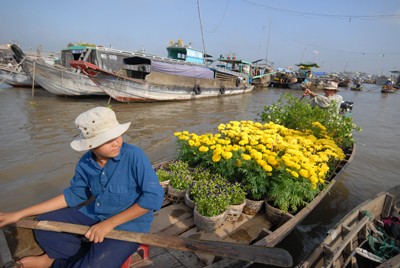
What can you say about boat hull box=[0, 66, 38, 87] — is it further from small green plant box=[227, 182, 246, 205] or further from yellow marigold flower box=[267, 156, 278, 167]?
yellow marigold flower box=[267, 156, 278, 167]

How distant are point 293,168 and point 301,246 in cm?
169

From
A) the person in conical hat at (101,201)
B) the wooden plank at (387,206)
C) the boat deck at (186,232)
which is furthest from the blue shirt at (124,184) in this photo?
the wooden plank at (387,206)

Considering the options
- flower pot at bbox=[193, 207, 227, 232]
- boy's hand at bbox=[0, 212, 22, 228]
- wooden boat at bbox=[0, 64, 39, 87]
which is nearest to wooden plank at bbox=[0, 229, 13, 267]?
boy's hand at bbox=[0, 212, 22, 228]

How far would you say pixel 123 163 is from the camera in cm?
194

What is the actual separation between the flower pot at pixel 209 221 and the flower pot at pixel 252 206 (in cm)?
47

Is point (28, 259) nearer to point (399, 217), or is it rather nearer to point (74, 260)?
point (74, 260)

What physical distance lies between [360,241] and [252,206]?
146cm

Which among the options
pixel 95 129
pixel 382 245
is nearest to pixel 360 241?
pixel 382 245

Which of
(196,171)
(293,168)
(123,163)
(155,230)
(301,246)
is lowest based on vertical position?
(301,246)

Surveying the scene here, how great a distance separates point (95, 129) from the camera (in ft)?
5.72

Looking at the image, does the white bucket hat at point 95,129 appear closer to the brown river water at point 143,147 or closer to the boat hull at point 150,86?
the brown river water at point 143,147

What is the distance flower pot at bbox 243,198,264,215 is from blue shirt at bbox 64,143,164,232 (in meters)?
1.55

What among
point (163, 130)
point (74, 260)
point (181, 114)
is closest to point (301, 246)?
point (74, 260)

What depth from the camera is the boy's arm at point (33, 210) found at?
6.15 feet
